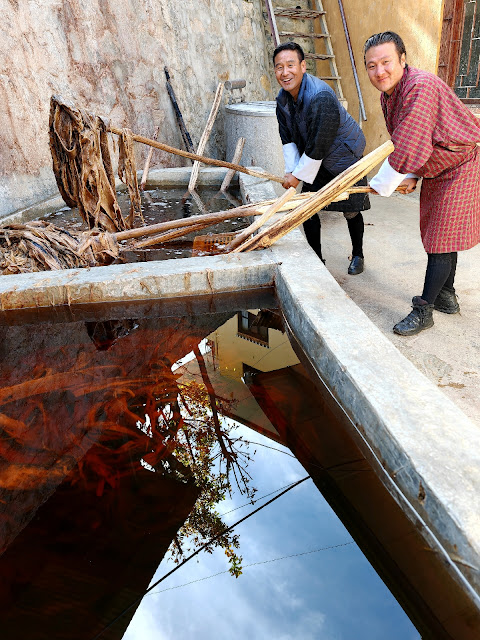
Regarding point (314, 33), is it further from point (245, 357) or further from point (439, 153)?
point (245, 357)

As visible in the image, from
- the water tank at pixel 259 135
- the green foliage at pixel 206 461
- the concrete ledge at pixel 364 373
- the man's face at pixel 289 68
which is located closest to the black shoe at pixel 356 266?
the concrete ledge at pixel 364 373

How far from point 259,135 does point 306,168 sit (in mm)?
2835

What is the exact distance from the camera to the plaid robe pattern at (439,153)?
2234 mm

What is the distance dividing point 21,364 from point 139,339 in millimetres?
659

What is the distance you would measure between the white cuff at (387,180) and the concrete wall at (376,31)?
4.16 meters

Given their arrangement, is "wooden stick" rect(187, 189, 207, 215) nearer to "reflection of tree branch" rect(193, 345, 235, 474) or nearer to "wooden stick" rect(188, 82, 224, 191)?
"wooden stick" rect(188, 82, 224, 191)

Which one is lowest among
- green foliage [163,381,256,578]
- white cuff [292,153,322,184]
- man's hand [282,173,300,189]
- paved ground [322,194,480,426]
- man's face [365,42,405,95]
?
green foliage [163,381,256,578]

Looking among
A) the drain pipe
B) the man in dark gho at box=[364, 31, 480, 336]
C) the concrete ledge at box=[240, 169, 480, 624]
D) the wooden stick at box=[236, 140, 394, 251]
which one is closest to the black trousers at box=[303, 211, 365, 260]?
the wooden stick at box=[236, 140, 394, 251]

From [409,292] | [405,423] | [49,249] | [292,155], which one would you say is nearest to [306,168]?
[292,155]

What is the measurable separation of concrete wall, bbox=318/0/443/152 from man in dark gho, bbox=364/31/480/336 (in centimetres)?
404

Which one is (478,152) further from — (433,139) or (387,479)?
(387,479)

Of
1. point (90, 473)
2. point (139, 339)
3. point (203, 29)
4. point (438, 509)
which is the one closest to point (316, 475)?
point (438, 509)

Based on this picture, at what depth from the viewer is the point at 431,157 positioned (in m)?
2.38

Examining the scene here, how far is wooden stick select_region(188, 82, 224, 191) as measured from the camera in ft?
19.2
